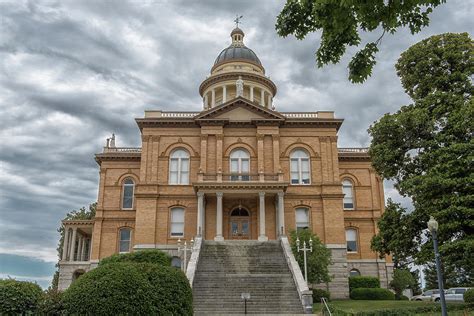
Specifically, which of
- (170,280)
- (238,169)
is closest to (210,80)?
(238,169)

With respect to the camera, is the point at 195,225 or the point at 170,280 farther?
the point at 195,225

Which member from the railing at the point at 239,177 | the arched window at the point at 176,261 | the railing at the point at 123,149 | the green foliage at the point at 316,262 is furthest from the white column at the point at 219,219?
the railing at the point at 123,149

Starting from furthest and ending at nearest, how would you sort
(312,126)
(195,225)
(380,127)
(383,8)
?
(312,126) → (195,225) → (380,127) → (383,8)

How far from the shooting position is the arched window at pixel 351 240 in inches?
1540

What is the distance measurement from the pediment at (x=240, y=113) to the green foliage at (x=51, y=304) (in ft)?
82.0

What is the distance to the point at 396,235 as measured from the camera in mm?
22234

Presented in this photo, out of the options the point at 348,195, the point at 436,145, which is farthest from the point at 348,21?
the point at 348,195

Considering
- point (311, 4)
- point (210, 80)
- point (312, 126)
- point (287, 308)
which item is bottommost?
point (287, 308)

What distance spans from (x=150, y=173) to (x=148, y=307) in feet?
78.6

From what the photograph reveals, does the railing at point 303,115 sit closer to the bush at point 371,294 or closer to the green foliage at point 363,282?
the green foliage at point 363,282

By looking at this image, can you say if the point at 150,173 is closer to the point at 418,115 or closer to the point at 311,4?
the point at 418,115

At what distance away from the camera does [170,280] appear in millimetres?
13633

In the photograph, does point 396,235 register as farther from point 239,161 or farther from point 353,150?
point 353,150

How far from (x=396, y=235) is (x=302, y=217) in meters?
13.3
